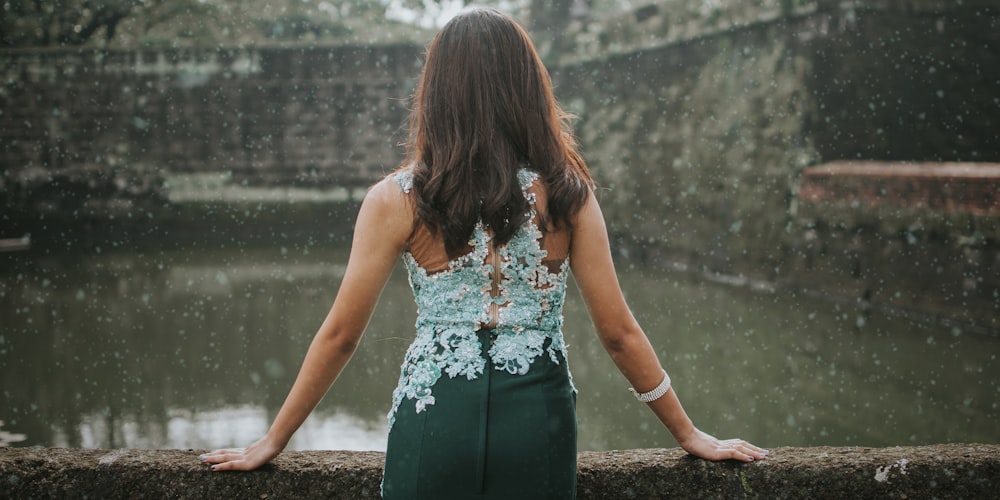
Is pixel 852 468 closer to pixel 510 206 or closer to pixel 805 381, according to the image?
pixel 510 206

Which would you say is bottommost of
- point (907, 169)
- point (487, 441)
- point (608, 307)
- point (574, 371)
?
point (574, 371)

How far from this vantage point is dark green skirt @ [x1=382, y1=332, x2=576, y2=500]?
3.01ft

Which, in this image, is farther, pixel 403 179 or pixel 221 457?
pixel 221 457

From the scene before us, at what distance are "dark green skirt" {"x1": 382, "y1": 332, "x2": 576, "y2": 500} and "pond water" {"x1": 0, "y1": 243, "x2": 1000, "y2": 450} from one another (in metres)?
2.32

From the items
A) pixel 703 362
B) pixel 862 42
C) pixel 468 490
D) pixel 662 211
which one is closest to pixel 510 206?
pixel 468 490

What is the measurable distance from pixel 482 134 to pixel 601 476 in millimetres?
523

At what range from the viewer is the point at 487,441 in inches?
36.2

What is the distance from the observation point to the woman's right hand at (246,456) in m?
1.08

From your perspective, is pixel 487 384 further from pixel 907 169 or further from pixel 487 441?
pixel 907 169

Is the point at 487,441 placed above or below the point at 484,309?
below

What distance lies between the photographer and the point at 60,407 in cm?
430

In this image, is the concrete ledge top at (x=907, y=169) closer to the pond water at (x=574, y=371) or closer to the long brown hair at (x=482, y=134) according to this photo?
the pond water at (x=574, y=371)

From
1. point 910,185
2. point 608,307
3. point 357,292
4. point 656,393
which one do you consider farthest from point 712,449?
point 910,185

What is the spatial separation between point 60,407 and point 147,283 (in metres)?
4.98
